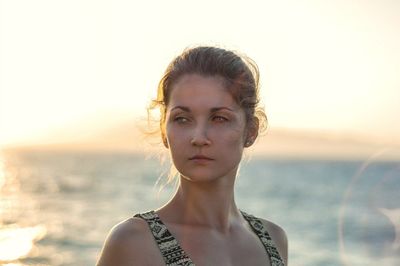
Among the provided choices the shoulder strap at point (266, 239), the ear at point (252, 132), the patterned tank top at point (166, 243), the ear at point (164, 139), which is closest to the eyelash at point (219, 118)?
the ear at point (252, 132)

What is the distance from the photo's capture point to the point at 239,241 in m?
3.98

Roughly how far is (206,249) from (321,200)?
3410 centimetres

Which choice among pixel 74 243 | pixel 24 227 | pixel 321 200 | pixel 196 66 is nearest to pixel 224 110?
pixel 196 66

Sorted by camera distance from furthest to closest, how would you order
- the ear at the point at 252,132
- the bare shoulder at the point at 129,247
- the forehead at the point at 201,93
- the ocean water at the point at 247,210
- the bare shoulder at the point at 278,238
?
the ocean water at the point at 247,210 < the bare shoulder at the point at 278,238 < the ear at the point at 252,132 < the forehead at the point at 201,93 < the bare shoulder at the point at 129,247

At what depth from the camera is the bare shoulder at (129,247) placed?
3.57 meters

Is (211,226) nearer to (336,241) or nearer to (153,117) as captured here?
(153,117)

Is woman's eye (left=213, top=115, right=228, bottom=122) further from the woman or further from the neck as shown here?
the neck

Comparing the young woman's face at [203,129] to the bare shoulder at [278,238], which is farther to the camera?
the bare shoulder at [278,238]

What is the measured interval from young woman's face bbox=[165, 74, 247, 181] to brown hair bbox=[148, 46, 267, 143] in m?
0.05

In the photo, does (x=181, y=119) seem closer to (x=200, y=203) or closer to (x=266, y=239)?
(x=200, y=203)

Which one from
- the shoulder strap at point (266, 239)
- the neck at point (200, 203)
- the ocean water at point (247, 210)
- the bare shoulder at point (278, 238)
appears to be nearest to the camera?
the neck at point (200, 203)

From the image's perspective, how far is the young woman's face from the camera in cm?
364

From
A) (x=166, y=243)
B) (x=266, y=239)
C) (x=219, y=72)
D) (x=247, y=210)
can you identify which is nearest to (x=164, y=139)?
(x=219, y=72)

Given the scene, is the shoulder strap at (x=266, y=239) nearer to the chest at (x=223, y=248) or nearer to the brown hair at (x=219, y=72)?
the chest at (x=223, y=248)
